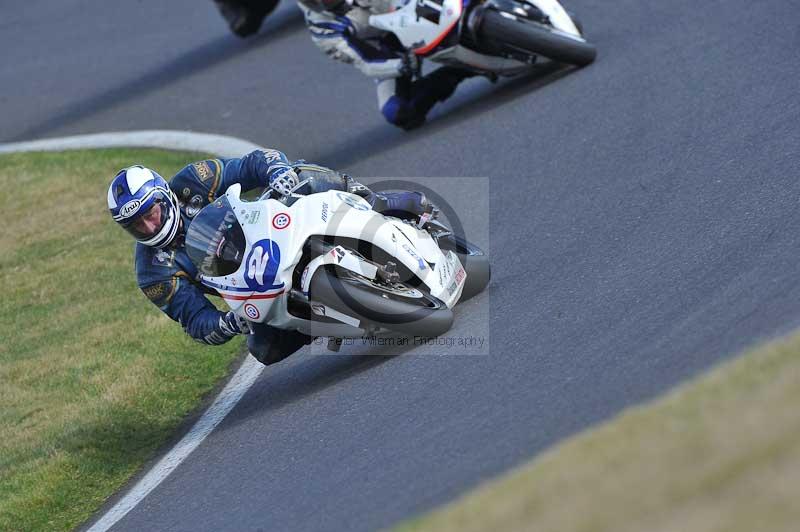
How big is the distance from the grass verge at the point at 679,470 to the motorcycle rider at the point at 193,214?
285 cm

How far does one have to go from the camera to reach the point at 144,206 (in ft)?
25.0

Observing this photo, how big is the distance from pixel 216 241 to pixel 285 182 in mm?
554

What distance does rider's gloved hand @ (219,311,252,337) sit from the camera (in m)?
7.49

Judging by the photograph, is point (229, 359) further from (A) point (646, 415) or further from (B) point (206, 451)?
(A) point (646, 415)

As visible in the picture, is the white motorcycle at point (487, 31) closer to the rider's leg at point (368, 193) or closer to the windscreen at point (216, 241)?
the rider's leg at point (368, 193)

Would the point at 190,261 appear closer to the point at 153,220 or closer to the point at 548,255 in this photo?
the point at 153,220

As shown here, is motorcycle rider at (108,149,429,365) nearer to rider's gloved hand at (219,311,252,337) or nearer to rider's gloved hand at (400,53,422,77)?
rider's gloved hand at (219,311,252,337)

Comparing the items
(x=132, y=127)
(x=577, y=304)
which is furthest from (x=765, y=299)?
(x=132, y=127)

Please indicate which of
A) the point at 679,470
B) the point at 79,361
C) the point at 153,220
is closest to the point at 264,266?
the point at 153,220

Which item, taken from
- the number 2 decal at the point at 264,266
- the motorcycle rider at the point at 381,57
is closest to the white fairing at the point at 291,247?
the number 2 decal at the point at 264,266

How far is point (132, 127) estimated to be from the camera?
15.6 m

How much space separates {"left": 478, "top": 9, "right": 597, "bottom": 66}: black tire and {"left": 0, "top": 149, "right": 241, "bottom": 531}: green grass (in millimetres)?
3643

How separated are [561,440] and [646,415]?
55 cm

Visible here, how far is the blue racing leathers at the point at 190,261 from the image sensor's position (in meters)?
7.80
